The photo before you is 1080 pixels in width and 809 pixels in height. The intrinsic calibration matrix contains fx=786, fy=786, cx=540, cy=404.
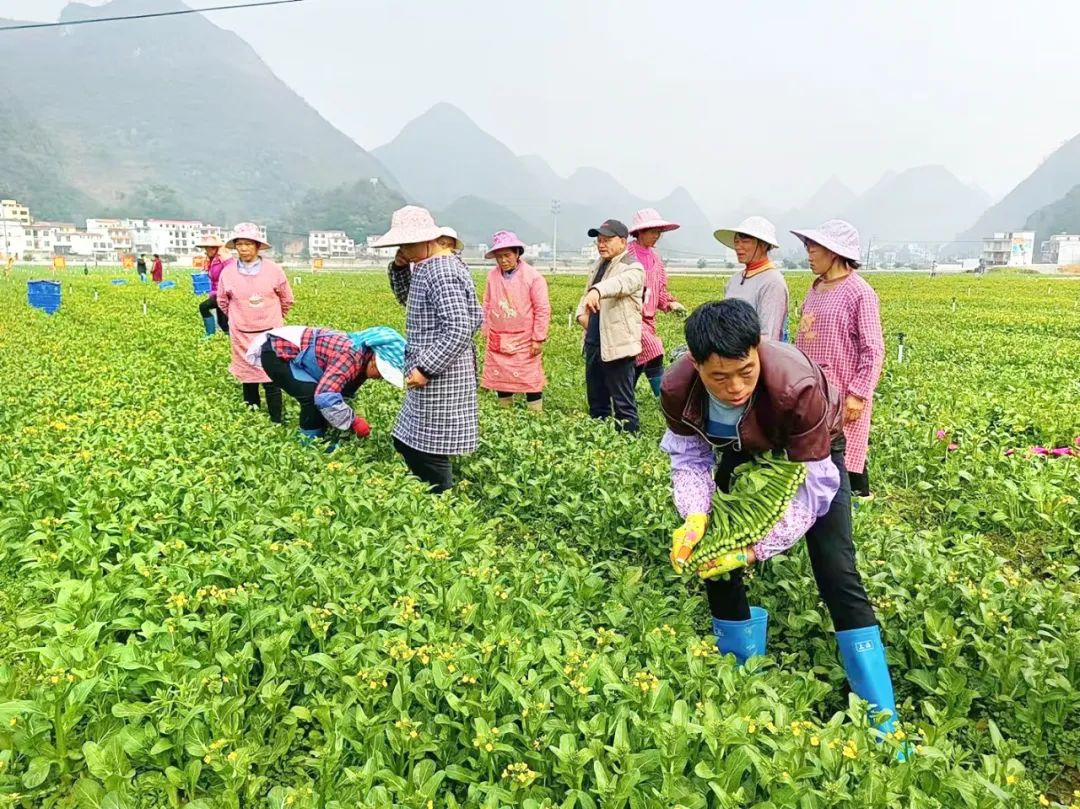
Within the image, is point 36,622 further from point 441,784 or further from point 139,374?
point 139,374

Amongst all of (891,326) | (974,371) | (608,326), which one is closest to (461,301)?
(608,326)

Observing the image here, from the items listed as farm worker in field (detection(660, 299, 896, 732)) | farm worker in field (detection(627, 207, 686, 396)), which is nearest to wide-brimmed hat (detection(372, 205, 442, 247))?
farm worker in field (detection(660, 299, 896, 732))

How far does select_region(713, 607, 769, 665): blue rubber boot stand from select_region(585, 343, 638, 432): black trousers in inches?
133

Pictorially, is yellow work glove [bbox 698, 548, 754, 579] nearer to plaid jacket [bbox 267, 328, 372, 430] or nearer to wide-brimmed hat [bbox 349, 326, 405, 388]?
wide-brimmed hat [bbox 349, 326, 405, 388]

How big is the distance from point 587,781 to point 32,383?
22.1 feet

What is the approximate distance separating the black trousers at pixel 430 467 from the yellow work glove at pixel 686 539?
2257 millimetres

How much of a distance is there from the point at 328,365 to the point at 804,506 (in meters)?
3.31

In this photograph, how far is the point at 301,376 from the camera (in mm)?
5449

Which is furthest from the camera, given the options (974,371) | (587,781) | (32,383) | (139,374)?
(974,371)

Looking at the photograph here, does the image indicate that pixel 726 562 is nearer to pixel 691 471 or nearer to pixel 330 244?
pixel 691 471

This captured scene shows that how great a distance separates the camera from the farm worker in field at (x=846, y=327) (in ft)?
14.7

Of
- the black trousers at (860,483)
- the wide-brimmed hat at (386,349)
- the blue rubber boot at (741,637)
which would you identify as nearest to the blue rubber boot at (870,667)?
the blue rubber boot at (741,637)

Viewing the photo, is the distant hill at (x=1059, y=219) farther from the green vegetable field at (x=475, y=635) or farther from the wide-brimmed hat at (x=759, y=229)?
the green vegetable field at (x=475, y=635)

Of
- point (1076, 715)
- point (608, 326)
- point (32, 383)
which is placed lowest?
point (1076, 715)
